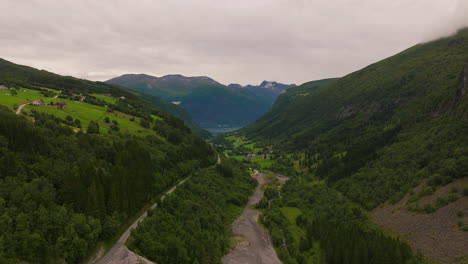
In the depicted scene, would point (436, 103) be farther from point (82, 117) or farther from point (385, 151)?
point (82, 117)

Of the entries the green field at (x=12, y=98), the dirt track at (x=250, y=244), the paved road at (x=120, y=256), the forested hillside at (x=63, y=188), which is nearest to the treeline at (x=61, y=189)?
the forested hillside at (x=63, y=188)

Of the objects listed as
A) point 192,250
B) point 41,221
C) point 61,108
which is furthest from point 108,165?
point 61,108

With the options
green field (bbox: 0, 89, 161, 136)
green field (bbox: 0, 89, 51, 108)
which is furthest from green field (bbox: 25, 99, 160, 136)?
green field (bbox: 0, 89, 51, 108)

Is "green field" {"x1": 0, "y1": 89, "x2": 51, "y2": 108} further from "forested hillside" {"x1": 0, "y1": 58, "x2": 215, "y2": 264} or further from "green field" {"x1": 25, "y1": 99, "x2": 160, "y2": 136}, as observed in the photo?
"forested hillside" {"x1": 0, "y1": 58, "x2": 215, "y2": 264}

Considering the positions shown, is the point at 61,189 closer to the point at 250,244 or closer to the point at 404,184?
the point at 250,244

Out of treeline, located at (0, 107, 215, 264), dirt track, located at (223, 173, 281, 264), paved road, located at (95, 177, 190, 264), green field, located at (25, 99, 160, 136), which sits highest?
green field, located at (25, 99, 160, 136)

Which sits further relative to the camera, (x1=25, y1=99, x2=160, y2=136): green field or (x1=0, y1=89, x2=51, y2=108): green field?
(x1=25, y1=99, x2=160, y2=136): green field
